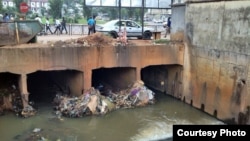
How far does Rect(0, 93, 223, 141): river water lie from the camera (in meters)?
10.7

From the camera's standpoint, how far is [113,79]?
53.1ft

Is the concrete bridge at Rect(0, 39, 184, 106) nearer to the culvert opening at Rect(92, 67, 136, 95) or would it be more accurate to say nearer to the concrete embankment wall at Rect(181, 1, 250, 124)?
the culvert opening at Rect(92, 67, 136, 95)

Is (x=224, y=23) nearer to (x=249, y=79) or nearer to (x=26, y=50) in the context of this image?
(x=249, y=79)

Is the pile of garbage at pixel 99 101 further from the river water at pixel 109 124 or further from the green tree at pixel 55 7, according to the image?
the green tree at pixel 55 7

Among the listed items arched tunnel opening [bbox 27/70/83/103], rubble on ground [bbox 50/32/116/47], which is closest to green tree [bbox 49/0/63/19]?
arched tunnel opening [bbox 27/70/83/103]

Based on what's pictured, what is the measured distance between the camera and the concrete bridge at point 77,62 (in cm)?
1235

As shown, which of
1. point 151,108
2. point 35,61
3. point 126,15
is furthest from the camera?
point 126,15

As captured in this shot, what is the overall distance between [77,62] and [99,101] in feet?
6.51

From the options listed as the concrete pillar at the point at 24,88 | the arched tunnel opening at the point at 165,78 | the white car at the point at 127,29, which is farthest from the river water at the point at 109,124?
the white car at the point at 127,29

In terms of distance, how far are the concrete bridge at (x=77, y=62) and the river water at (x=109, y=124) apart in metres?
1.36

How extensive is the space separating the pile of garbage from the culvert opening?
59cm

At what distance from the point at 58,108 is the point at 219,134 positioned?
8.13m

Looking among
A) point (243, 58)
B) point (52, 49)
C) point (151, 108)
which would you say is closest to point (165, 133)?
point (151, 108)

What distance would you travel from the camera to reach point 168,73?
15.8 m
